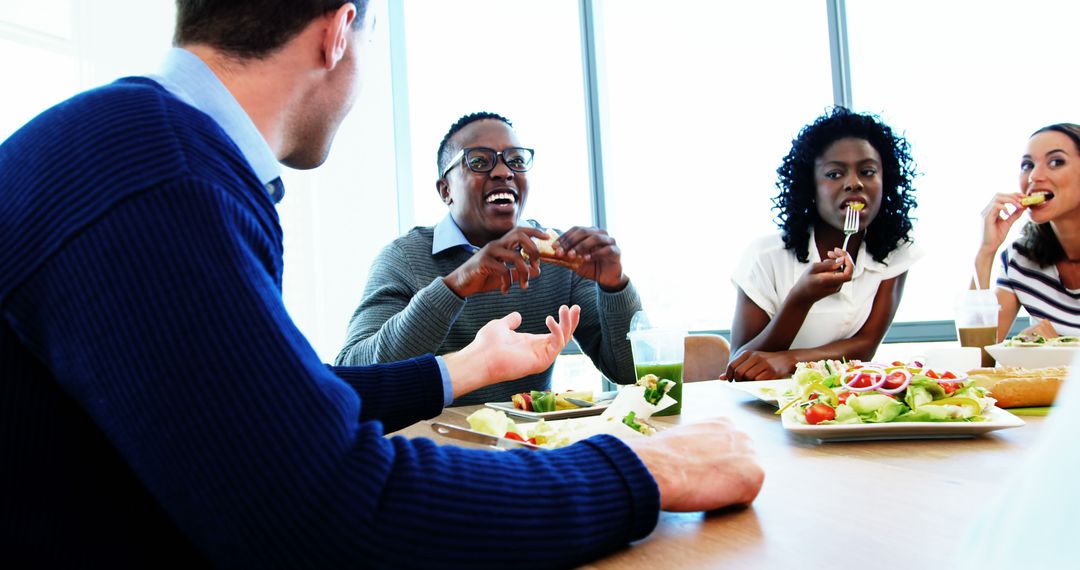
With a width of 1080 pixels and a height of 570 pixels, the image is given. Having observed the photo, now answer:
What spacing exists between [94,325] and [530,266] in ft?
5.37

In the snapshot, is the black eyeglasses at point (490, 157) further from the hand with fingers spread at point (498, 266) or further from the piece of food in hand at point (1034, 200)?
the piece of food in hand at point (1034, 200)

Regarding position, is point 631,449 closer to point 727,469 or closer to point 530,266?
point 727,469

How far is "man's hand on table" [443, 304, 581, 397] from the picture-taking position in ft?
4.73

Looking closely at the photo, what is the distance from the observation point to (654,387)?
1525mm

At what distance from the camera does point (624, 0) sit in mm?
4988

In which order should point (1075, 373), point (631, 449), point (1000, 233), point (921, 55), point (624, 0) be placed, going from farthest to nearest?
point (624, 0), point (921, 55), point (1000, 233), point (631, 449), point (1075, 373)

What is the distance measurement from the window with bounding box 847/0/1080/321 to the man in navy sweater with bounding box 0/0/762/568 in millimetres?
3088

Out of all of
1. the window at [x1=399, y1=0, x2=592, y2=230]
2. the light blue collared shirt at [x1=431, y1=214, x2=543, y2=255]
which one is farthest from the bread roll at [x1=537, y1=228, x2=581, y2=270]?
the window at [x1=399, y1=0, x2=592, y2=230]

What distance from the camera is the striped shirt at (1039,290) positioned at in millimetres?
2732

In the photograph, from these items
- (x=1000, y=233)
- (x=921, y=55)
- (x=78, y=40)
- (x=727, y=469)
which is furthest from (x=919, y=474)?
(x=78, y=40)

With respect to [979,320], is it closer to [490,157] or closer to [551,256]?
[551,256]

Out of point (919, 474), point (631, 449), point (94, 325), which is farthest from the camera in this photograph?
point (919, 474)

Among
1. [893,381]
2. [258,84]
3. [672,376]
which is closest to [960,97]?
[672,376]

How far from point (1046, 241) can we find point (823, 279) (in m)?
1.10
